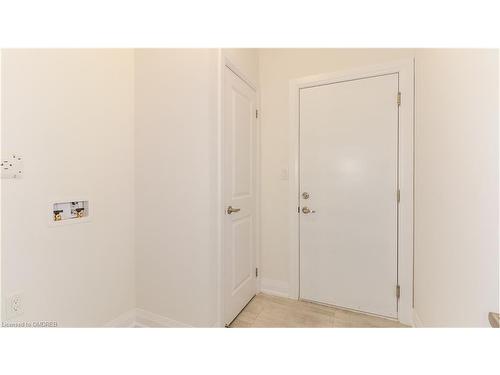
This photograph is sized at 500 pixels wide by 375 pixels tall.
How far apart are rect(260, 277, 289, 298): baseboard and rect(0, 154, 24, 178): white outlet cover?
2073 millimetres

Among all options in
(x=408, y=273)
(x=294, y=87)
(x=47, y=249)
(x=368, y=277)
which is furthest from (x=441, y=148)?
(x=47, y=249)

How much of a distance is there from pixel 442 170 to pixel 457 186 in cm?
21

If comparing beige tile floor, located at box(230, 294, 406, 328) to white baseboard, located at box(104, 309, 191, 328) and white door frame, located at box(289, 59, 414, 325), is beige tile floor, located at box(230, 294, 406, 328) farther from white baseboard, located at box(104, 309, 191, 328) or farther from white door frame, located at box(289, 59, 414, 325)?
white baseboard, located at box(104, 309, 191, 328)

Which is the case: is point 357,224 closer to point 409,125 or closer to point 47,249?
point 409,125

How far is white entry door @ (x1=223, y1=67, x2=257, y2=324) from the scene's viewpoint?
173 cm

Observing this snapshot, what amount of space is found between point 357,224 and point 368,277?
18.2 inches

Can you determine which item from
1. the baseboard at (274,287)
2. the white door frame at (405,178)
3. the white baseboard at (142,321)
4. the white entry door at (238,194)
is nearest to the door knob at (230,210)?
the white entry door at (238,194)

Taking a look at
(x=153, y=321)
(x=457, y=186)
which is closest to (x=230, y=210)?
(x=153, y=321)

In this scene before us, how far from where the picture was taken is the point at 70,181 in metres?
1.36

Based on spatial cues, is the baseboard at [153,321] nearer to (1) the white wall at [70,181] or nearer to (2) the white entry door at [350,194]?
(1) the white wall at [70,181]

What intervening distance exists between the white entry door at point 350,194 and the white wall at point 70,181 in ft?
5.13

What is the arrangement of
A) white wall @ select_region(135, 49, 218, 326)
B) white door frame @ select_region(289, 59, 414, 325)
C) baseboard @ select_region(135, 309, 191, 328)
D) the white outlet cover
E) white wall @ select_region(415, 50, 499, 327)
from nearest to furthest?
white wall @ select_region(415, 50, 499, 327) → the white outlet cover → white wall @ select_region(135, 49, 218, 326) → baseboard @ select_region(135, 309, 191, 328) → white door frame @ select_region(289, 59, 414, 325)

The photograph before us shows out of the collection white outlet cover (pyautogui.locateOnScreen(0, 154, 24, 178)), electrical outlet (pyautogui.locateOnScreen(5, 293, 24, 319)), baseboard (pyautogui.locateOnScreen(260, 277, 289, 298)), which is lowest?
baseboard (pyautogui.locateOnScreen(260, 277, 289, 298))

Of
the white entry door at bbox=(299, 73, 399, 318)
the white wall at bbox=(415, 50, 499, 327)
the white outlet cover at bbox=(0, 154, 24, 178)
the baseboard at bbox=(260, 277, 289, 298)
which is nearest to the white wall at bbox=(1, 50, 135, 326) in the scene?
the white outlet cover at bbox=(0, 154, 24, 178)
